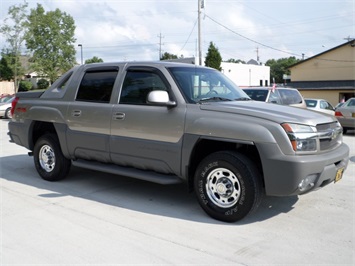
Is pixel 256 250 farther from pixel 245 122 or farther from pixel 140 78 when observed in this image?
pixel 140 78

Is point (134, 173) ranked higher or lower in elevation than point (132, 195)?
higher

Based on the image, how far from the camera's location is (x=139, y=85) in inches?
212

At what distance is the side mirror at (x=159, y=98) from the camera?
15.5 ft

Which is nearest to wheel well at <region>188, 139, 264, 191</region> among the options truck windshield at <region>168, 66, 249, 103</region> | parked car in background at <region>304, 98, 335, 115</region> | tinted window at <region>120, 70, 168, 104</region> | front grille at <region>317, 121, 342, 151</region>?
truck windshield at <region>168, 66, 249, 103</region>

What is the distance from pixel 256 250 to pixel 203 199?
1054mm

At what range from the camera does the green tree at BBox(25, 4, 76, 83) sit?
144 ft

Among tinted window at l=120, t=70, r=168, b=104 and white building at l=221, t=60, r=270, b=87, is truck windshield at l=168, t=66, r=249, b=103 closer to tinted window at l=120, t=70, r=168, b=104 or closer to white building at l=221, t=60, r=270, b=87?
tinted window at l=120, t=70, r=168, b=104

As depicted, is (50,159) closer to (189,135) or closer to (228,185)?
(189,135)

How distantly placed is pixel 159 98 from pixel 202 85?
2.68 ft

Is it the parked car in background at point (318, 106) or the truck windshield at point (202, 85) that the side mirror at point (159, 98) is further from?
the parked car in background at point (318, 106)

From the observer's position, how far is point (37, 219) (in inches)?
184

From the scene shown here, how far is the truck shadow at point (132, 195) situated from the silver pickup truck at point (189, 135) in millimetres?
284

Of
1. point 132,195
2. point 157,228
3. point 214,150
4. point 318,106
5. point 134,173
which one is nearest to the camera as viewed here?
point 157,228

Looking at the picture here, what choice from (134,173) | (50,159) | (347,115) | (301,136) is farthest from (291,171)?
(347,115)
